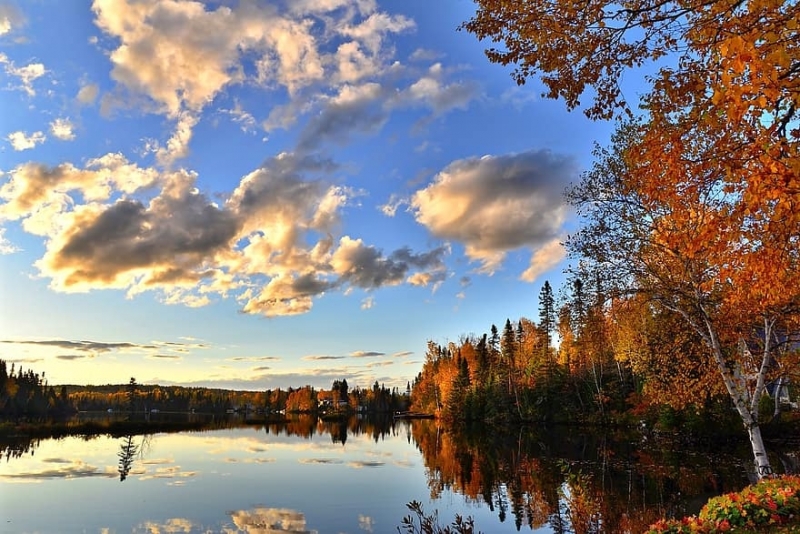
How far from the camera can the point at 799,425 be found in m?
36.0

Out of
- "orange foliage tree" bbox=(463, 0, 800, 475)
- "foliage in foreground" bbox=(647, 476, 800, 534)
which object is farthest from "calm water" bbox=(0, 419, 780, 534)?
"orange foliage tree" bbox=(463, 0, 800, 475)

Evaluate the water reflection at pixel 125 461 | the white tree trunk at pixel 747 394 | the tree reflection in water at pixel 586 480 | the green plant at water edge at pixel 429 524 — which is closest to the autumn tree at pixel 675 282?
the white tree trunk at pixel 747 394

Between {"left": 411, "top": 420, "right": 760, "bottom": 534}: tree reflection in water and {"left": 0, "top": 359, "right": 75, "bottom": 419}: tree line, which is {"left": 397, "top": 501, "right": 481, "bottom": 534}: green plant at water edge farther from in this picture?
{"left": 0, "top": 359, "right": 75, "bottom": 419}: tree line

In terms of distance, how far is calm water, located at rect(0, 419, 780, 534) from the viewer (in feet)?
57.1

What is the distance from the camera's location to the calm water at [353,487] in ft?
57.1

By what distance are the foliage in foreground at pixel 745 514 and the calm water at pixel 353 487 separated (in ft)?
9.27

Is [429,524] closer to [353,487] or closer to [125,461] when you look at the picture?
[353,487]

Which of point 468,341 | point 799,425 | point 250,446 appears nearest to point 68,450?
point 250,446

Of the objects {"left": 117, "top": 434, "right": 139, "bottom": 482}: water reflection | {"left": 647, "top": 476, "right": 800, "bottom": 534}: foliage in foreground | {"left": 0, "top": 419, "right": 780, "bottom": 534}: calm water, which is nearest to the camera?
{"left": 647, "top": 476, "right": 800, "bottom": 534}: foliage in foreground

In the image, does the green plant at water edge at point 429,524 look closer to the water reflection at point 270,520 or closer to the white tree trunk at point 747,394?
the water reflection at point 270,520

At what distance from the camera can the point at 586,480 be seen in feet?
54.6

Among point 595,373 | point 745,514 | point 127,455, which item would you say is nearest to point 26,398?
point 127,455

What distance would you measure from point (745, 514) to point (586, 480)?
6.90m

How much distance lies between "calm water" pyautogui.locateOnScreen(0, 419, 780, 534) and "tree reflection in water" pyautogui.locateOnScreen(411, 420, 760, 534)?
0.07 m
